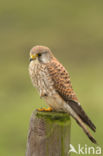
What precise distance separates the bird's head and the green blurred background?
356 cm

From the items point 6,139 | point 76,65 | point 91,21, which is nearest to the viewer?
point 6,139

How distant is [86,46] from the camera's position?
19984 mm

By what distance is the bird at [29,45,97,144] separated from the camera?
24.3 ft

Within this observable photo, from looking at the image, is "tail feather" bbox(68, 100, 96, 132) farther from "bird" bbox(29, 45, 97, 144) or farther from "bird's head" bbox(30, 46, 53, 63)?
"bird's head" bbox(30, 46, 53, 63)

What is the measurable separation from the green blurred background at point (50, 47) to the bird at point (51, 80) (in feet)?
11.1

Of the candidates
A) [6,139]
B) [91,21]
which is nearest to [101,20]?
[91,21]

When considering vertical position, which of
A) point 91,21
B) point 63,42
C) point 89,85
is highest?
point 91,21

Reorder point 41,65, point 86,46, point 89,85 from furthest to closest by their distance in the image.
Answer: point 86,46 < point 89,85 < point 41,65

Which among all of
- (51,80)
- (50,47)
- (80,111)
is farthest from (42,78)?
(50,47)

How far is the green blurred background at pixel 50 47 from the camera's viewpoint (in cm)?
1265

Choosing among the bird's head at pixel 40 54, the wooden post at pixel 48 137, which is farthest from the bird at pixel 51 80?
the wooden post at pixel 48 137

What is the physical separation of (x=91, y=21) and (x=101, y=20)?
41 centimetres

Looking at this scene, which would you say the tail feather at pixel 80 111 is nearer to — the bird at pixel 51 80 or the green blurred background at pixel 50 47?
the bird at pixel 51 80

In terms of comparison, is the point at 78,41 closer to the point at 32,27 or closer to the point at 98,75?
the point at 32,27
